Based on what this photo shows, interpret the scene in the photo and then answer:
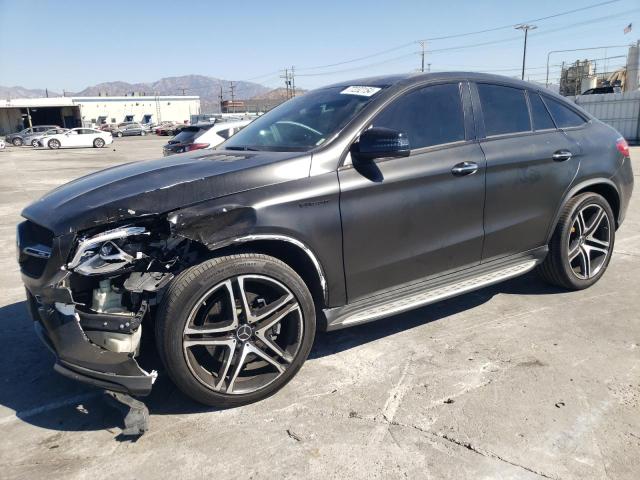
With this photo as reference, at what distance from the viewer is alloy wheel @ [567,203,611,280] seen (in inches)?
167

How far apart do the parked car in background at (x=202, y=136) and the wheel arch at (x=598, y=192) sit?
283 inches

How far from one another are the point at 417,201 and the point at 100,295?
190cm

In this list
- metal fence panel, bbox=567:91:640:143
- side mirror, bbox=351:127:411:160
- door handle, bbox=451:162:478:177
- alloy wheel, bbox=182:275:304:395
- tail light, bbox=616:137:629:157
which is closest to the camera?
alloy wheel, bbox=182:275:304:395

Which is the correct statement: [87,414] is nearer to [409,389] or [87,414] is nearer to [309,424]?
[309,424]

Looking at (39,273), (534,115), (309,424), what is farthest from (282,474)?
(534,115)

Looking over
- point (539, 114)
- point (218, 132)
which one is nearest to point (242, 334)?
point (539, 114)

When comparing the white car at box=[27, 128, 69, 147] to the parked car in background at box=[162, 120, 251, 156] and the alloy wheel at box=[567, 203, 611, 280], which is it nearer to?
A: the parked car in background at box=[162, 120, 251, 156]

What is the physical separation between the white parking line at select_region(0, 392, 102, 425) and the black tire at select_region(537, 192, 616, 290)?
138 inches

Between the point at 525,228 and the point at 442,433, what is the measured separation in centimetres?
191

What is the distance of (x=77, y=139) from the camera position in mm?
35250

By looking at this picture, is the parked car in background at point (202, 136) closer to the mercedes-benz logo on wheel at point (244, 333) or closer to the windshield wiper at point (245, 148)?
the windshield wiper at point (245, 148)

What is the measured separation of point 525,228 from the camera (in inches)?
151

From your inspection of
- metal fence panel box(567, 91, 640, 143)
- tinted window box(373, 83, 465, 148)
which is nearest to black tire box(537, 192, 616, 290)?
tinted window box(373, 83, 465, 148)

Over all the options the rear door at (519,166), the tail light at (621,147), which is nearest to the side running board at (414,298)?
the rear door at (519,166)
